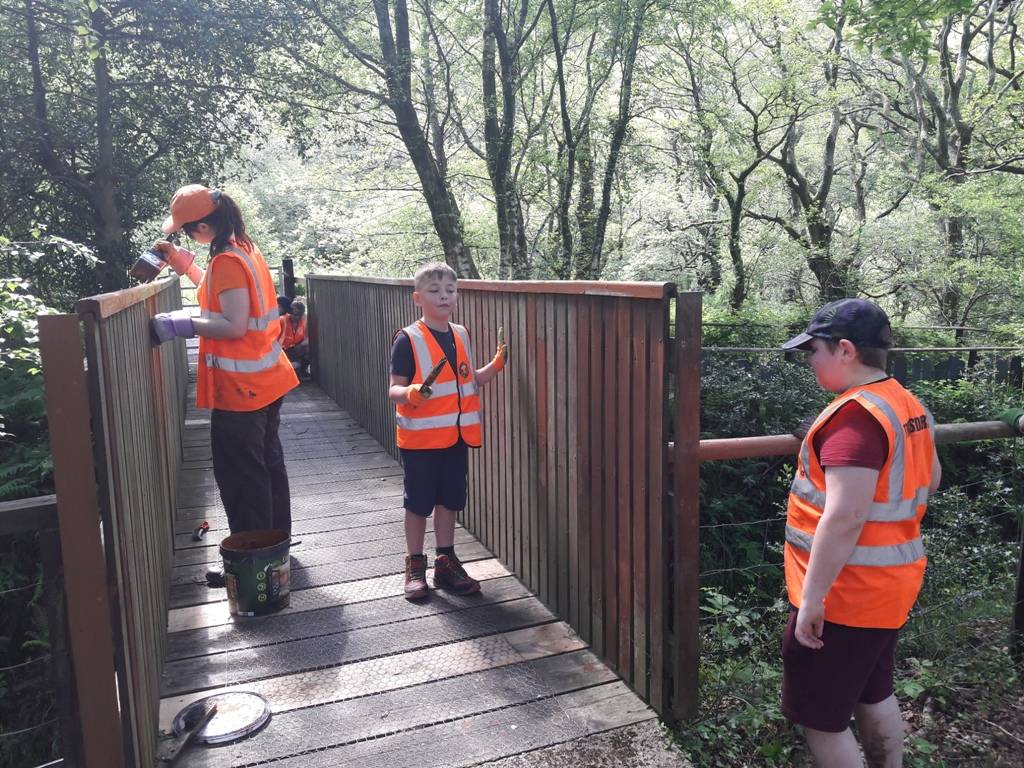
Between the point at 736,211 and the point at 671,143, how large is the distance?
233 cm

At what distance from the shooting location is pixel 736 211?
15.4 metres

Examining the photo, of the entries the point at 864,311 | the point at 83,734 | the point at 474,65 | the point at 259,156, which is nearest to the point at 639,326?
the point at 864,311

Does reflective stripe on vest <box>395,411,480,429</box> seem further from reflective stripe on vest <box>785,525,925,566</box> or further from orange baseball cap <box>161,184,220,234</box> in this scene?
reflective stripe on vest <box>785,525,925,566</box>

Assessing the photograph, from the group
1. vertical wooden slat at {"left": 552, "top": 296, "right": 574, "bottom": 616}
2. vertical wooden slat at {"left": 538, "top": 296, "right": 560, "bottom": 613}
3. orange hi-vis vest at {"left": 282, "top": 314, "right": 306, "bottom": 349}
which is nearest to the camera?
vertical wooden slat at {"left": 552, "top": 296, "right": 574, "bottom": 616}

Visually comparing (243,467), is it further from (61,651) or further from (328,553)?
(61,651)

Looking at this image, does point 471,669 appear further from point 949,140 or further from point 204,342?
point 949,140

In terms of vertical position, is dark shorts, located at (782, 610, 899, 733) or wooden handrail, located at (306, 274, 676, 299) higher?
wooden handrail, located at (306, 274, 676, 299)

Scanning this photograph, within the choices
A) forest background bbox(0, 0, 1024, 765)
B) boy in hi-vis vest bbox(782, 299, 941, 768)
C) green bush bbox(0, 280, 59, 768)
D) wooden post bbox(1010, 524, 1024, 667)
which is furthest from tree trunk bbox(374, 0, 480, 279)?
boy in hi-vis vest bbox(782, 299, 941, 768)

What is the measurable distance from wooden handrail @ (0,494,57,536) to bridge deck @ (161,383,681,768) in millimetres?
1129

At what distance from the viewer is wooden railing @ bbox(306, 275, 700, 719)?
2803 mm

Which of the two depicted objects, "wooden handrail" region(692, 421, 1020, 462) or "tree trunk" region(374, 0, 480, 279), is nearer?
"wooden handrail" region(692, 421, 1020, 462)

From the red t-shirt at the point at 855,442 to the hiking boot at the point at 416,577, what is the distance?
8.00ft

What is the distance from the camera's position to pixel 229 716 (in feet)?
9.64

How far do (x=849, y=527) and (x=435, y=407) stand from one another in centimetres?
226
